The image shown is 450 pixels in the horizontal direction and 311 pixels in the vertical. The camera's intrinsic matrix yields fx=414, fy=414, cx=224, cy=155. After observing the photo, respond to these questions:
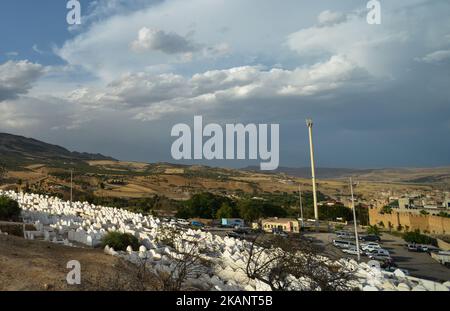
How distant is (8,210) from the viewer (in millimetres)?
25094

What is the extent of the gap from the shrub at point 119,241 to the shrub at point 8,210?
9.87 metres

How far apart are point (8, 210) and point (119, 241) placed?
11.0m

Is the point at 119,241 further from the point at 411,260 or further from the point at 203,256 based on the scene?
the point at 411,260

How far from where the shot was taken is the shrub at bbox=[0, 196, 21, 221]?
2488cm

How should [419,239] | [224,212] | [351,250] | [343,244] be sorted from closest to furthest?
[351,250], [343,244], [419,239], [224,212]

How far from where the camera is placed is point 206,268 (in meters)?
15.8

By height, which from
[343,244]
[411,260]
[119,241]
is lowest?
[411,260]

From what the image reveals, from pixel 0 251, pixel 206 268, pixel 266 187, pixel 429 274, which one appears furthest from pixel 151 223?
pixel 266 187

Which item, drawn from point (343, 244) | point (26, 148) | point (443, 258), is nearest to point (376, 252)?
point (343, 244)

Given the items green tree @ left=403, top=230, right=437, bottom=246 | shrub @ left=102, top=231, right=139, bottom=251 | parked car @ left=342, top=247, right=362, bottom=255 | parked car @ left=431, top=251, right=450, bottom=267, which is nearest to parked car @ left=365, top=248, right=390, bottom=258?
parked car @ left=342, top=247, right=362, bottom=255

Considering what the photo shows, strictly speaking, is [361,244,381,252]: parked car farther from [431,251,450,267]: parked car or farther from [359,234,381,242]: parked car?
[359,234,381,242]: parked car

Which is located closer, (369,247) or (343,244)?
(369,247)

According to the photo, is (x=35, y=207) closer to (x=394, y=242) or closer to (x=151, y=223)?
(x=151, y=223)
